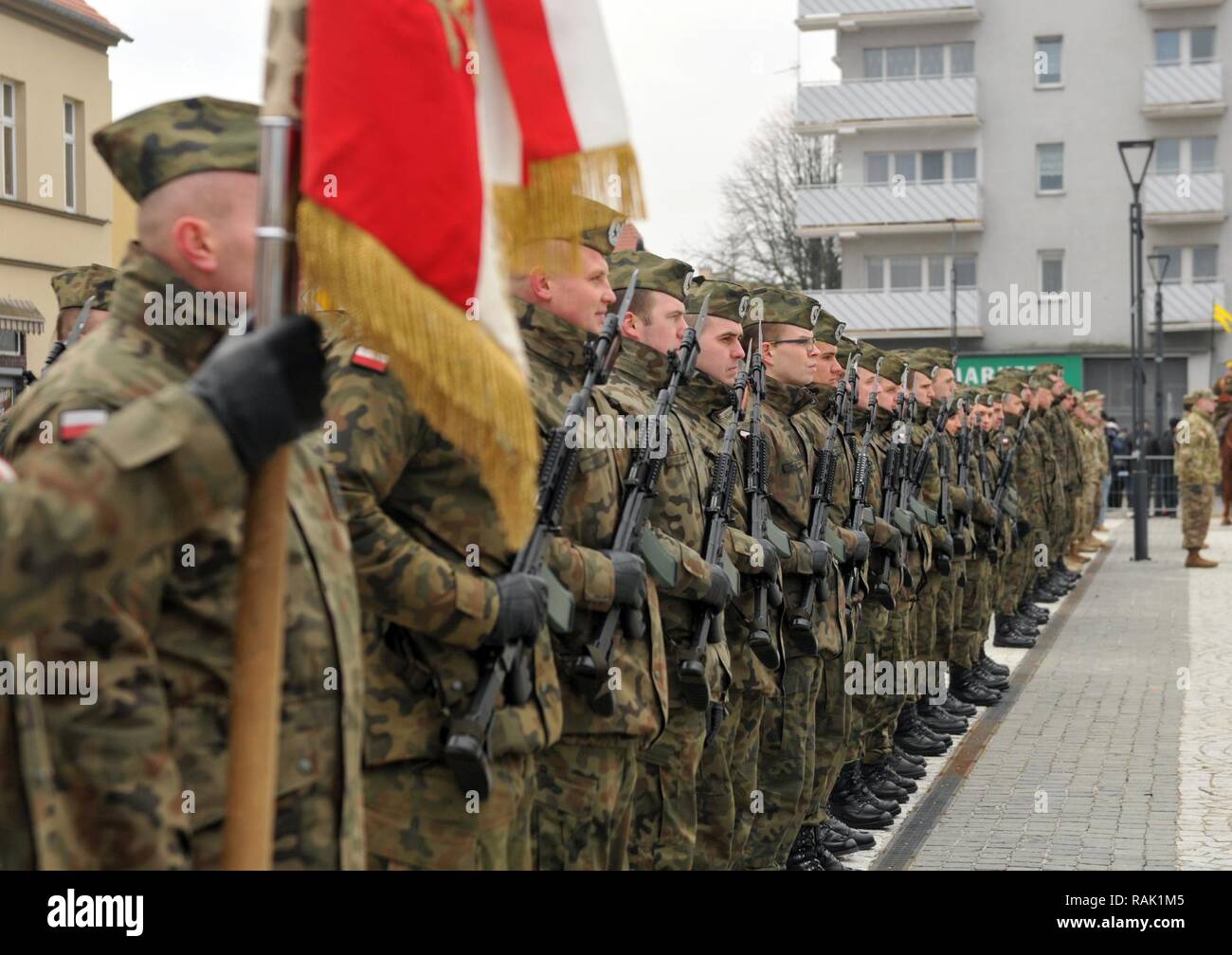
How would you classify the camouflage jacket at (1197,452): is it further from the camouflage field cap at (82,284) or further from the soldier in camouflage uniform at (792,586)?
the camouflage field cap at (82,284)

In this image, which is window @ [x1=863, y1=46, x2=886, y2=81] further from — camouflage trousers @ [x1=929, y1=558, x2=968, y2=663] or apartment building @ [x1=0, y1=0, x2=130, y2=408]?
camouflage trousers @ [x1=929, y1=558, x2=968, y2=663]

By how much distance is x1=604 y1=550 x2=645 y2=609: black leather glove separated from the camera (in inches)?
186

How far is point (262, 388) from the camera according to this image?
7.47 ft

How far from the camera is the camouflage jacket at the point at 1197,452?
73.5 ft

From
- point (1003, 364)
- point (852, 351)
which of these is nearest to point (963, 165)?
point (1003, 364)

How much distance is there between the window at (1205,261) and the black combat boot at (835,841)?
43664 millimetres

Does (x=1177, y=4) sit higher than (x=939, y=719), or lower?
higher

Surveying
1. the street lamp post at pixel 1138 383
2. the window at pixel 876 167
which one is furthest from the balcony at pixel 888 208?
the street lamp post at pixel 1138 383

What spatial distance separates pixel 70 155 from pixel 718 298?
66.2 feet

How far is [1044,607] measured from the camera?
59.7 ft

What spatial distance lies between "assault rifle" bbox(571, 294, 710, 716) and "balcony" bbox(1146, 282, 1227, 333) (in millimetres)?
43868

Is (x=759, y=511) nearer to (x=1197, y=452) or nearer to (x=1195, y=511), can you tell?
(x=1195, y=511)
